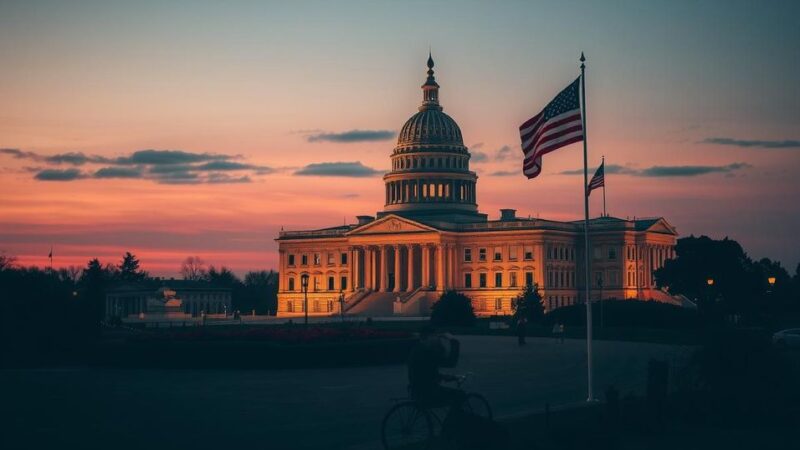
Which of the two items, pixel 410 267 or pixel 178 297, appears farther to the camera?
pixel 178 297

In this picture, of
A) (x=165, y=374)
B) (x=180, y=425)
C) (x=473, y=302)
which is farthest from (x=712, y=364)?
(x=473, y=302)

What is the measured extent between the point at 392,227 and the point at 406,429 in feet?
441

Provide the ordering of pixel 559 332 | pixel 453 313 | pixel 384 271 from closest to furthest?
pixel 559 332 < pixel 453 313 < pixel 384 271

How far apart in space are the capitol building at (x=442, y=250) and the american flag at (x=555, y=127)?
346 feet

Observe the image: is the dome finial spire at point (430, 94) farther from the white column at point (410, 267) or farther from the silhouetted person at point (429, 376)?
the silhouetted person at point (429, 376)

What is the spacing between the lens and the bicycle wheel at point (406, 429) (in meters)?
24.3

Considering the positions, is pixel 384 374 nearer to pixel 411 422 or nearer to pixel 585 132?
pixel 585 132

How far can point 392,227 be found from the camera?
522ft

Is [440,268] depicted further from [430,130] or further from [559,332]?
[559,332]

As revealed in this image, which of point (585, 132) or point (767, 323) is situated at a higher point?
point (585, 132)

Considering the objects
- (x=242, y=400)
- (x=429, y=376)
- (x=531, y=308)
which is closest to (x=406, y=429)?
(x=429, y=376)

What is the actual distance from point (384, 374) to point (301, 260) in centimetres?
12502

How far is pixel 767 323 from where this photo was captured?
86.9 m

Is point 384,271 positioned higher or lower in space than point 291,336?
higher
